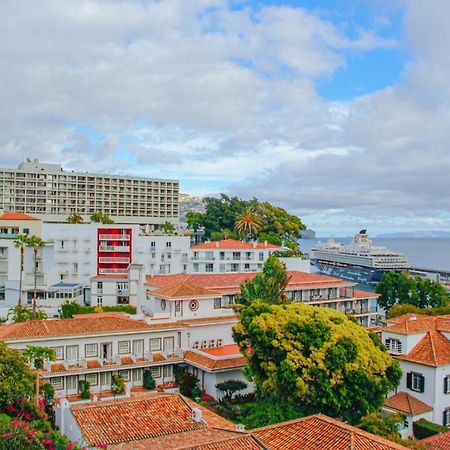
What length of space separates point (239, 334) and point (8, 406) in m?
12.6

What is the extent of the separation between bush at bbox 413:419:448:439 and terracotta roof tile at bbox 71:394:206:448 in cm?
1433

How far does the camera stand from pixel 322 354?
93.6 feet

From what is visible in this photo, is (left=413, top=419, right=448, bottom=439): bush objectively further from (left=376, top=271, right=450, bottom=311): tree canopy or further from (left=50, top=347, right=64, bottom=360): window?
(left=376, top=271, right=450, bottom=311): tree canopy

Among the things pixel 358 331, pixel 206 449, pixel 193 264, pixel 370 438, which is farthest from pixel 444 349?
pixel 193 264

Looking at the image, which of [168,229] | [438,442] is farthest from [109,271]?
[438,442]

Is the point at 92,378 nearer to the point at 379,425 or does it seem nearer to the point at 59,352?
the point at 59,352

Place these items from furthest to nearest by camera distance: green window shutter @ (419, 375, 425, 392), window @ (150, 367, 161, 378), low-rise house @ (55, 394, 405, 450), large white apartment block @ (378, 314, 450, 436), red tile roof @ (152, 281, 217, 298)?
red tile roof @ (152, 281, 217, 298), window @ (150, 367, 161, 378), green window shutter @ (419, 375, 425, 392), large white apartment block @ (378, 314, 450, 436), low-rise house @ (55, 394, 405, 450)

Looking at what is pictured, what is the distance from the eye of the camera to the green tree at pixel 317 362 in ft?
92.3

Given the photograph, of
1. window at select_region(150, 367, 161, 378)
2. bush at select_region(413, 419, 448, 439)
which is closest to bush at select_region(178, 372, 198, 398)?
window at select_region(150, 367, 161, 378)

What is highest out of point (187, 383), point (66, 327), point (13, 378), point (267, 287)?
point (267, 287)

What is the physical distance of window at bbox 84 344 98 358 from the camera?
3669 centimetres

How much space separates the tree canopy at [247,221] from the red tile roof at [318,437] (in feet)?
231

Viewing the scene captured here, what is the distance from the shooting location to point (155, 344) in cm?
3922

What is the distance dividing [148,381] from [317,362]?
13.9 meters
